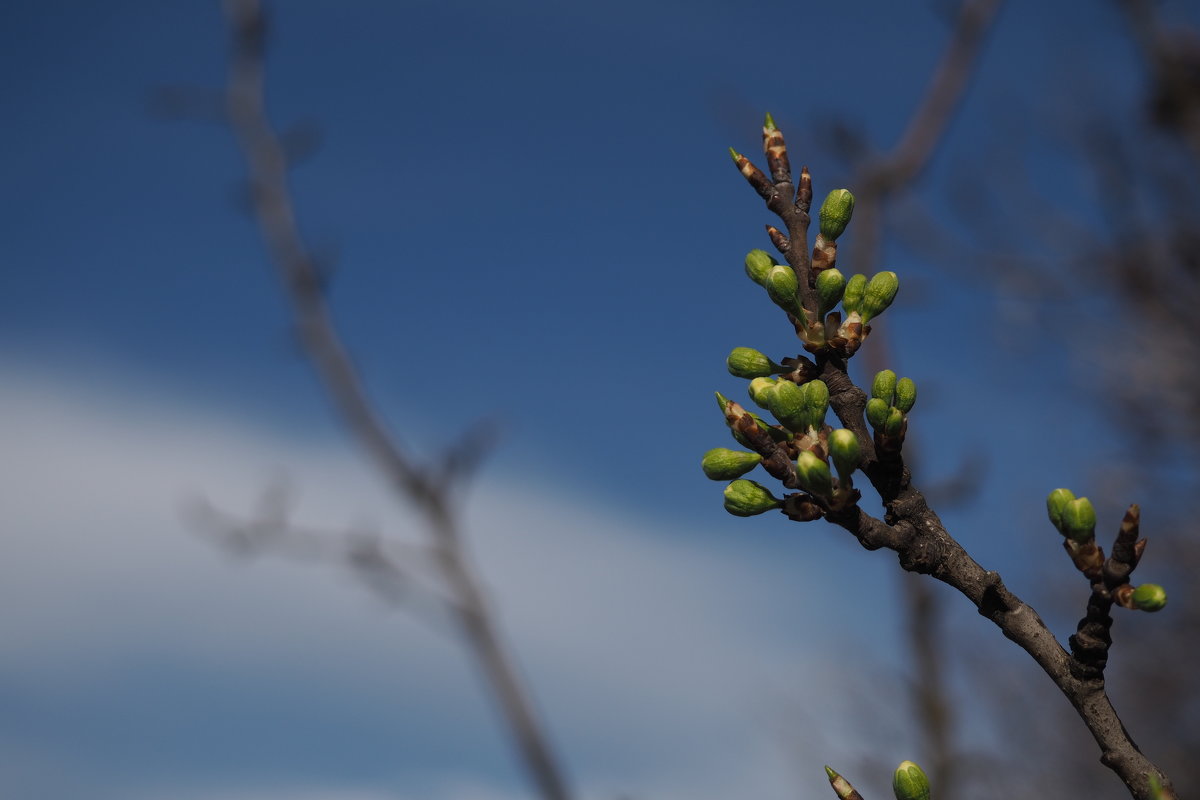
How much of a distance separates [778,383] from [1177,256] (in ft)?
61.1

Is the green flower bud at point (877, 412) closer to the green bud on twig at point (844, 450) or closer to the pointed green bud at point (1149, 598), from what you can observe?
the green bud on twig at point (844, 450)

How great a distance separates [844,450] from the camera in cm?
149

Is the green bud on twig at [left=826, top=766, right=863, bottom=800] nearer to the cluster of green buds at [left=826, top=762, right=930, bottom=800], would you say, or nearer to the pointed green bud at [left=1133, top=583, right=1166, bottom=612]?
the cluster of green buds at [left=826, top=762, right=930, bottom=800]

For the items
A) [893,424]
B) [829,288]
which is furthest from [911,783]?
[829,288]

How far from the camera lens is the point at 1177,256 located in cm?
1688

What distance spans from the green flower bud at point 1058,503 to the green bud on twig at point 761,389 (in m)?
0.48

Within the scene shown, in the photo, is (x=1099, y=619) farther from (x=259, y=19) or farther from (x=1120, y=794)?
(x=1120, y=794)

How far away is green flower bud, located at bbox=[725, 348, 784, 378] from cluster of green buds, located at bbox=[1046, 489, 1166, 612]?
1.75ft

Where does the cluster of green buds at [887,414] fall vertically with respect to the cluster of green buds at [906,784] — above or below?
above

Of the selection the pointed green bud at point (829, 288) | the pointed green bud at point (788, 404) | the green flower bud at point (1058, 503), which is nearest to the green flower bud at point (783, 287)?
the pointed green bud at point (829, 288)

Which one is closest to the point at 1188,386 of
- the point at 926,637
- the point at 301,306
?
the point at 926,637

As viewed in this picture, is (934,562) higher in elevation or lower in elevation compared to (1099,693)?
higher

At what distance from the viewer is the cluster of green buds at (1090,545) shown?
4.55ft

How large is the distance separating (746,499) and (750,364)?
0.86 ft
